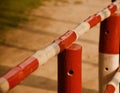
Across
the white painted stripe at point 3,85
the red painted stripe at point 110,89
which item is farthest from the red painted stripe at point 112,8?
the white painted stripe at point 3,85

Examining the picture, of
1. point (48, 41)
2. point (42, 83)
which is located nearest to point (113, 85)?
point (42, 83)

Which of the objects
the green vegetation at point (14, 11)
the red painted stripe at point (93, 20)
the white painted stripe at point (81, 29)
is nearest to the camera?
the white painted stripe at point (81, 29)

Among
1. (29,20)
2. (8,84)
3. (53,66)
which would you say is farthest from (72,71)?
(29,20)

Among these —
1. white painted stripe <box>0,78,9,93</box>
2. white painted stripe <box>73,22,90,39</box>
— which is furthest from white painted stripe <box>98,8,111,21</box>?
white painted stripe <box>0,78,9,93</box>

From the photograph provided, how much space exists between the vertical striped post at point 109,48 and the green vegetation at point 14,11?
2.56m

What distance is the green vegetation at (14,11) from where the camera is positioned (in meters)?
4.68

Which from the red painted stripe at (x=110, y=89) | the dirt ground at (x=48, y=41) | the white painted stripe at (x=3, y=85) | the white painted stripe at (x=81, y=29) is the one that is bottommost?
the white painted stripe at (x=3, y=85)

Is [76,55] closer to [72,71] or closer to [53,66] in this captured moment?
[72,71]

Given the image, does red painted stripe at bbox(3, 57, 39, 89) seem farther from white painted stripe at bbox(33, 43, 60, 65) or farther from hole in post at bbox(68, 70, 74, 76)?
hole in post at bbox(68, 70, 74, 76)

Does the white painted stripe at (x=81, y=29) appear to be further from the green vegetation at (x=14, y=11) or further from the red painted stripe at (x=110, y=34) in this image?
the green vegetation at (x=14, y=11)

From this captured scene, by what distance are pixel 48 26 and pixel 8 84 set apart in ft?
11.3

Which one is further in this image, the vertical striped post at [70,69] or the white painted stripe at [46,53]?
the vertical striped post at [70,69]

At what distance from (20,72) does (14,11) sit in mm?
3946

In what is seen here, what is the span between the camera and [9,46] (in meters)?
3.93
